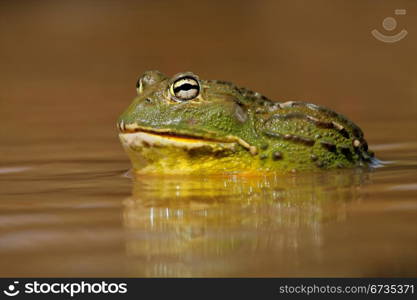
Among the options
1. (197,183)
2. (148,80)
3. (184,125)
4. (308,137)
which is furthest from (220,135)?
(148,80)

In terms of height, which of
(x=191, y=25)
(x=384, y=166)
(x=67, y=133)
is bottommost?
(x=384, y=166)

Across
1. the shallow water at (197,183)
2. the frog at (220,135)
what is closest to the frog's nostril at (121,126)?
the frog at (220,135)

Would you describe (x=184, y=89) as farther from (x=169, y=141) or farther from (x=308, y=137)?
(x=308, y=137)

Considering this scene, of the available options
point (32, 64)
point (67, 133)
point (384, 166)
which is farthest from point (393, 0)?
point (384, 166)

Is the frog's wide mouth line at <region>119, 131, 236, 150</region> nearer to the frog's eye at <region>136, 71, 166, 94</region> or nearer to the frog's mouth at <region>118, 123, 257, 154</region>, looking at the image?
the frog's mouth at <region>118, 123, 257, 154</region>

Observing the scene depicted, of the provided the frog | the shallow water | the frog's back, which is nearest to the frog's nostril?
the frog

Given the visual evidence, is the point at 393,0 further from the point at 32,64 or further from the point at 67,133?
the point at 67,133

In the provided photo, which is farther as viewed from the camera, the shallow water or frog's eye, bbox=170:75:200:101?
frog's eye, bbox=170:75:200:101

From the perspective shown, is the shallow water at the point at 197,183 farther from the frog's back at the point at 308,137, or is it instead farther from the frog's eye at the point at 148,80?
the frog's eye at the point at 148,80
